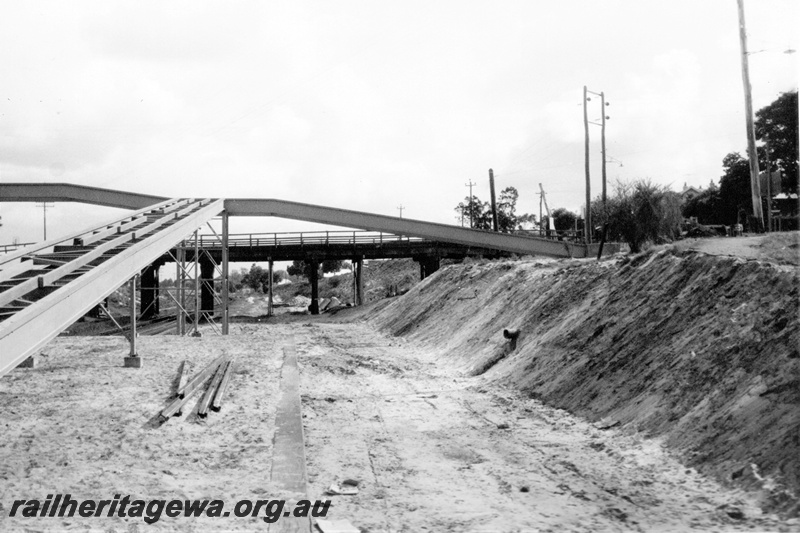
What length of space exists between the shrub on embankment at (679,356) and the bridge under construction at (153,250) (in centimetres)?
760

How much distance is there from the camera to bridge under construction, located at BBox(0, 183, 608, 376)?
875 cm

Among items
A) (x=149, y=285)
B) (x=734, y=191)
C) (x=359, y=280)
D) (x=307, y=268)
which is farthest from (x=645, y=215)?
(x=307, y=268)

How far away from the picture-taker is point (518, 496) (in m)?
6.47

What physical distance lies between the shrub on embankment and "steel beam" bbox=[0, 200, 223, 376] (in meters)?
7.50

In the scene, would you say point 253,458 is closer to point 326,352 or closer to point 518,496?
point 518,496

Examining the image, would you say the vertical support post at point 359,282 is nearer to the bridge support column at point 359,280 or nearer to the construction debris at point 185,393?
the bridge support column at point 359,280

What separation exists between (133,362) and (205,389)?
3.93 metres

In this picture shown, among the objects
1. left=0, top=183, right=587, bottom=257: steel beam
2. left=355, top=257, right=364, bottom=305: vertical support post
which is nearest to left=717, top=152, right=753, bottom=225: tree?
left=0, top=183, right=587, bottom=257: steel beam

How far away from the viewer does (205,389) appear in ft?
39.9

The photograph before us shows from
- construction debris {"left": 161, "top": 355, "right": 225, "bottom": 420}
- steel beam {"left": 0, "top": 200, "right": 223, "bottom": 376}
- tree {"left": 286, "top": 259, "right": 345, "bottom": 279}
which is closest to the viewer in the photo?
steel beam {"left": 0, "top": 200, "right": 223, "bottom": 376}

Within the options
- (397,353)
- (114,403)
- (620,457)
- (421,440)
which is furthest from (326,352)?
(620,457)

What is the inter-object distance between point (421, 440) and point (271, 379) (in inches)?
236

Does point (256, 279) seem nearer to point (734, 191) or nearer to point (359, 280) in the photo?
point (359, 280)

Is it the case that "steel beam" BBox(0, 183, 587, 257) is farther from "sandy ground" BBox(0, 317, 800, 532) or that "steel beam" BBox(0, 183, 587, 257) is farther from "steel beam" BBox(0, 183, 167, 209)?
"sandy ground" BBox(0, 317, 800, 532)
